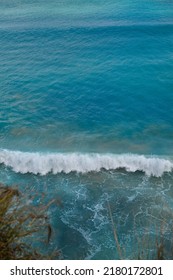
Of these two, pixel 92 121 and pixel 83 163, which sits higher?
pixel 92 121

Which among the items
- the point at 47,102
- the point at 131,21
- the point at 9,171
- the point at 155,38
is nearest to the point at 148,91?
the point at 47,102

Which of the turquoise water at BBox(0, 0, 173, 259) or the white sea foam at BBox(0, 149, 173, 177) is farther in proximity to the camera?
the white sea foam at BBox(0, 149, 173, 177)

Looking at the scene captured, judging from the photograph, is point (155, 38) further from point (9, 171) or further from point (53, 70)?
point (9, 171)

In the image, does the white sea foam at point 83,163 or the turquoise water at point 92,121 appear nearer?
the turquoise water at point 92,121

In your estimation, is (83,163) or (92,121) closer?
(83,163)
